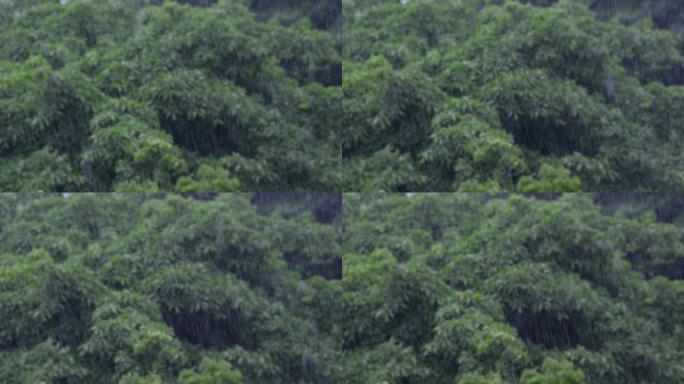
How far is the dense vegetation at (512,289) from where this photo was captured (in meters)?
6.05

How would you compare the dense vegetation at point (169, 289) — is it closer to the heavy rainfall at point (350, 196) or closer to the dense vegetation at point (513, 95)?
the heavy rainfall at point (350, 196)

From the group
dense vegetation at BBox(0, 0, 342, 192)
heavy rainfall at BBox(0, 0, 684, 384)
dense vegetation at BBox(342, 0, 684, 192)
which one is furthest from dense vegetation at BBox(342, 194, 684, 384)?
dense vegetation at BBox(0, 0, 342, 192)

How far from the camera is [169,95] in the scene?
5.99 metres

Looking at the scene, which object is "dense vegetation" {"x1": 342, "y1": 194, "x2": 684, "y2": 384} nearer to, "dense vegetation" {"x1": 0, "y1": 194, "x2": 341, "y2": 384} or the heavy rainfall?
the heavy rainfall

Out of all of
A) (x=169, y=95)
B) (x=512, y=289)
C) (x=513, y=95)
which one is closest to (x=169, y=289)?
(x=169, y=95)

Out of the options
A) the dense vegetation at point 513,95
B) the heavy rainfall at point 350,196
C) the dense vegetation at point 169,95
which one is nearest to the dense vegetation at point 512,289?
the heavy rainfall at point 350,196

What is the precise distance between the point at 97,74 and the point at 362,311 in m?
1.92

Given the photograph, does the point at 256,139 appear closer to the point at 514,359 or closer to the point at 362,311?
the point at 362,311

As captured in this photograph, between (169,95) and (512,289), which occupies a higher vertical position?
(169,95)

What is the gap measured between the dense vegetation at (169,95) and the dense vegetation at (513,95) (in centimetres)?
22

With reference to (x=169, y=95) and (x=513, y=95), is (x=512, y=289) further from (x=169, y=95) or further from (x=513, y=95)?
(x=169, y=95)

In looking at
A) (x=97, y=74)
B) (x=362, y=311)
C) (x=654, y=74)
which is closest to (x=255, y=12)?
(x=97, y=74)

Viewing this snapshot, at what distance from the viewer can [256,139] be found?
6.02 m

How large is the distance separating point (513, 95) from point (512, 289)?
1064mm
